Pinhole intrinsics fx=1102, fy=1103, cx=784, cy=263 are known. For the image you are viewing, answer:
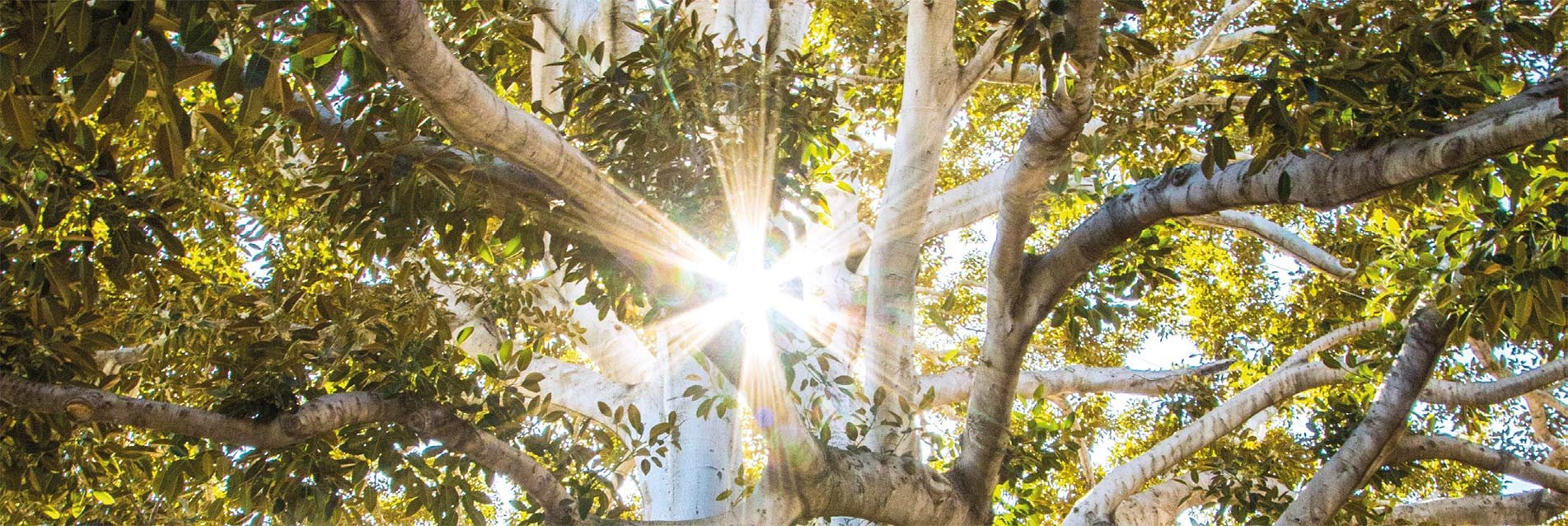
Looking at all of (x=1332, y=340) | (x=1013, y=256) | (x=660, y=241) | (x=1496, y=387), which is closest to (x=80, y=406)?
(x=660, y=241)

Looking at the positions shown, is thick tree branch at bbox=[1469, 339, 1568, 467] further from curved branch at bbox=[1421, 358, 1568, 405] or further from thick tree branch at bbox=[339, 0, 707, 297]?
thick tree branch at bbox=[339, 0, 707, 297]

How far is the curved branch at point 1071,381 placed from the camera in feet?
18.5

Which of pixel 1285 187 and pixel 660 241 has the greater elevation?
pixel 1285 187

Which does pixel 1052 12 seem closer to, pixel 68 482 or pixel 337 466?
pixel 337 466

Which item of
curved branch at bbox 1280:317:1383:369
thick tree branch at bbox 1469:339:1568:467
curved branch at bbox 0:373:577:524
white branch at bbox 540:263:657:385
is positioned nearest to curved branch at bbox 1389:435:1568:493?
curved branch at bbox 1280:317:1383:369

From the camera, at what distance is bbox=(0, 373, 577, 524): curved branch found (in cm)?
262

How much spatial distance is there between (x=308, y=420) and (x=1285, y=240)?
4.99m

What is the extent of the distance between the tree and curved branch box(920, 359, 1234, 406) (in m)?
0.91

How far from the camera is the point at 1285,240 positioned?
5887 millimetres

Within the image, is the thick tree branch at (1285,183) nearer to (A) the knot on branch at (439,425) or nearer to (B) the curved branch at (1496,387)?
(A) the knot on branch at (439,425)

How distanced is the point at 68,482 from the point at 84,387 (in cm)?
98

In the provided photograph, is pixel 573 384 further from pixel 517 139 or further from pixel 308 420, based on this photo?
pixel 517 139

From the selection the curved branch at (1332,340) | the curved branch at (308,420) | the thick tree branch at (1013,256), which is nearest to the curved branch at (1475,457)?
the curved branch at (1332,340)

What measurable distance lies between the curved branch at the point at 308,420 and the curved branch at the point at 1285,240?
13.0 ft
